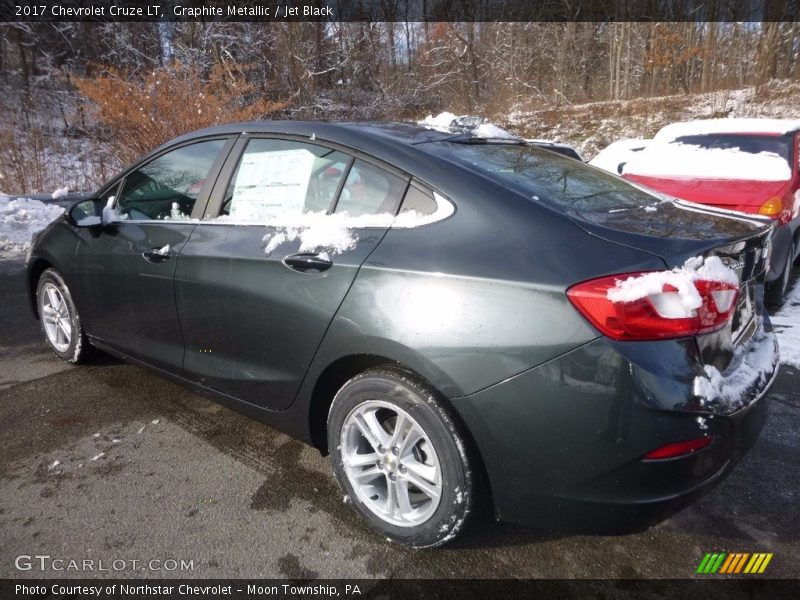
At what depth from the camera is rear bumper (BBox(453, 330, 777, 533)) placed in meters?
1.59

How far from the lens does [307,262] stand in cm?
215

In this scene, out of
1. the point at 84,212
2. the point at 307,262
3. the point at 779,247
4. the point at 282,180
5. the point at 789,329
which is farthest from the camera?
the point at 779,247

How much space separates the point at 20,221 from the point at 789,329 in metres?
9.81

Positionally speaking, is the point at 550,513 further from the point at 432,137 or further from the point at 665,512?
the point at 432,137

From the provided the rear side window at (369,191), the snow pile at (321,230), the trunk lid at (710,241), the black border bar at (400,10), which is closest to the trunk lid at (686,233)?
the trunk lid at (710,241)

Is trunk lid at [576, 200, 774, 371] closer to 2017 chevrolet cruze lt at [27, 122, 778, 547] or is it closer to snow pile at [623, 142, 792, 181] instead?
2017 chevrolet cruze lt at [27, 122, 778, 547]

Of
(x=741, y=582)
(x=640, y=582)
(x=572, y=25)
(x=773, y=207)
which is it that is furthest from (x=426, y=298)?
(x=572, y=25)

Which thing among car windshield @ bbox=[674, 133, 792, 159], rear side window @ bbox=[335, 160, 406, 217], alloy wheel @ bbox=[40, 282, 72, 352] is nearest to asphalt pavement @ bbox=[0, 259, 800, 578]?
alloy wheel @ bbox=[40, 282, 72, 352]

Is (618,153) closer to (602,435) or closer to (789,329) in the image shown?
(789,329)

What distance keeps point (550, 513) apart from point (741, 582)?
787mm

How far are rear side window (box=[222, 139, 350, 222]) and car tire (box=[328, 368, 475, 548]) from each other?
830mm

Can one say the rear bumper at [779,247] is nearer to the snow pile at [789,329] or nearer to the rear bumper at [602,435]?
the snow pile at [789,329]

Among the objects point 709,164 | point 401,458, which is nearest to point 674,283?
point 401,458

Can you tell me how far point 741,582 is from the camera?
1.92m
